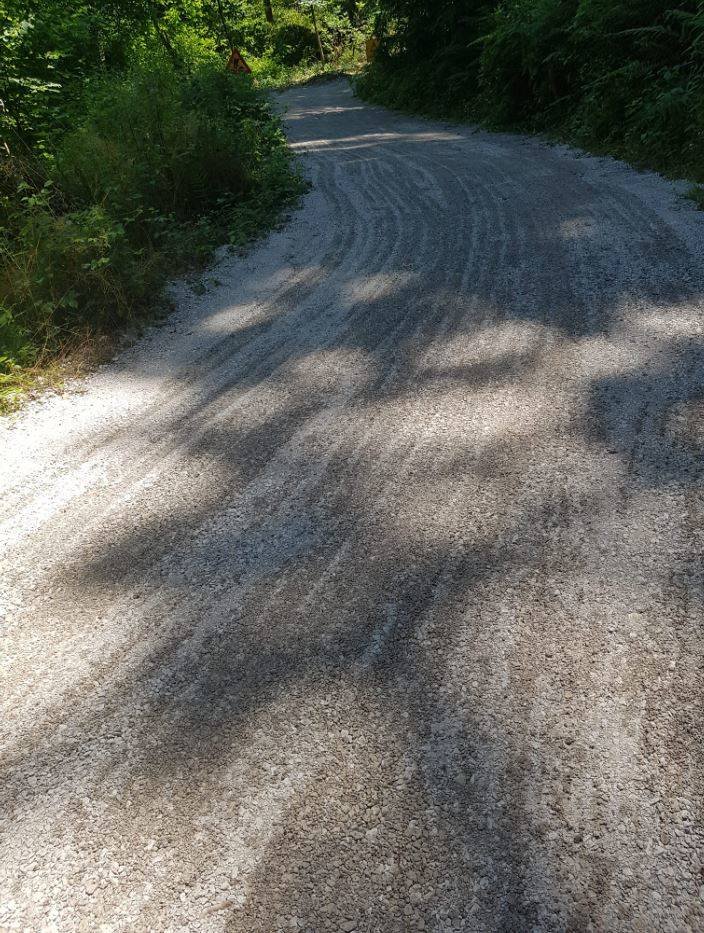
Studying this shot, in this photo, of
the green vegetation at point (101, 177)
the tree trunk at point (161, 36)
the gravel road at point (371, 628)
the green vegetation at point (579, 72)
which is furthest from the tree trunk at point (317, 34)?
the gravel road at point (371, 628)

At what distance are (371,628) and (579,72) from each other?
10.7 meters

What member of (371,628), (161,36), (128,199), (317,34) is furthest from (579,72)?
(317,34)

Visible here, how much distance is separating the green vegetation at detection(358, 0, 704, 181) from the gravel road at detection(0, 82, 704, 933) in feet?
13.0

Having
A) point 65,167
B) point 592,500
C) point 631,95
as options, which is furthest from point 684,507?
point 631,95

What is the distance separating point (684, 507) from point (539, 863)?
1433mm

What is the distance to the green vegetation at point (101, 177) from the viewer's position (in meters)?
4.36

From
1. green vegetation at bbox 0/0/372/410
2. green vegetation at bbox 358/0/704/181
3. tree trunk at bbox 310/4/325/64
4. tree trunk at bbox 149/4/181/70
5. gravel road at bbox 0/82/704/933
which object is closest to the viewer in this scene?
gravel road at bbox 0/82/704/933

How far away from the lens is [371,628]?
1.97 m

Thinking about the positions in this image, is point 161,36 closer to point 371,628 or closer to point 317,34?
point 371,628

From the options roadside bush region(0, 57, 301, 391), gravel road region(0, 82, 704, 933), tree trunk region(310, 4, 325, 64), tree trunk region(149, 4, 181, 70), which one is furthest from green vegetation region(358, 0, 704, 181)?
tree trunk region(310, 4, 325, 64)

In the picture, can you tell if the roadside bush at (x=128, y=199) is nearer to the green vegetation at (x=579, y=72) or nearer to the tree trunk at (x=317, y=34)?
the green vegetation at (x=579, y=72)

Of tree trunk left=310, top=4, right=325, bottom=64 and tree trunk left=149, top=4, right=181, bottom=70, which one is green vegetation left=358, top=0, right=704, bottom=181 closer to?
tree trunk left=149, top=4, right=181, bottom=70

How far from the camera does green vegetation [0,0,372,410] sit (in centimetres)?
436

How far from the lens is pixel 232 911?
52.9 inches
